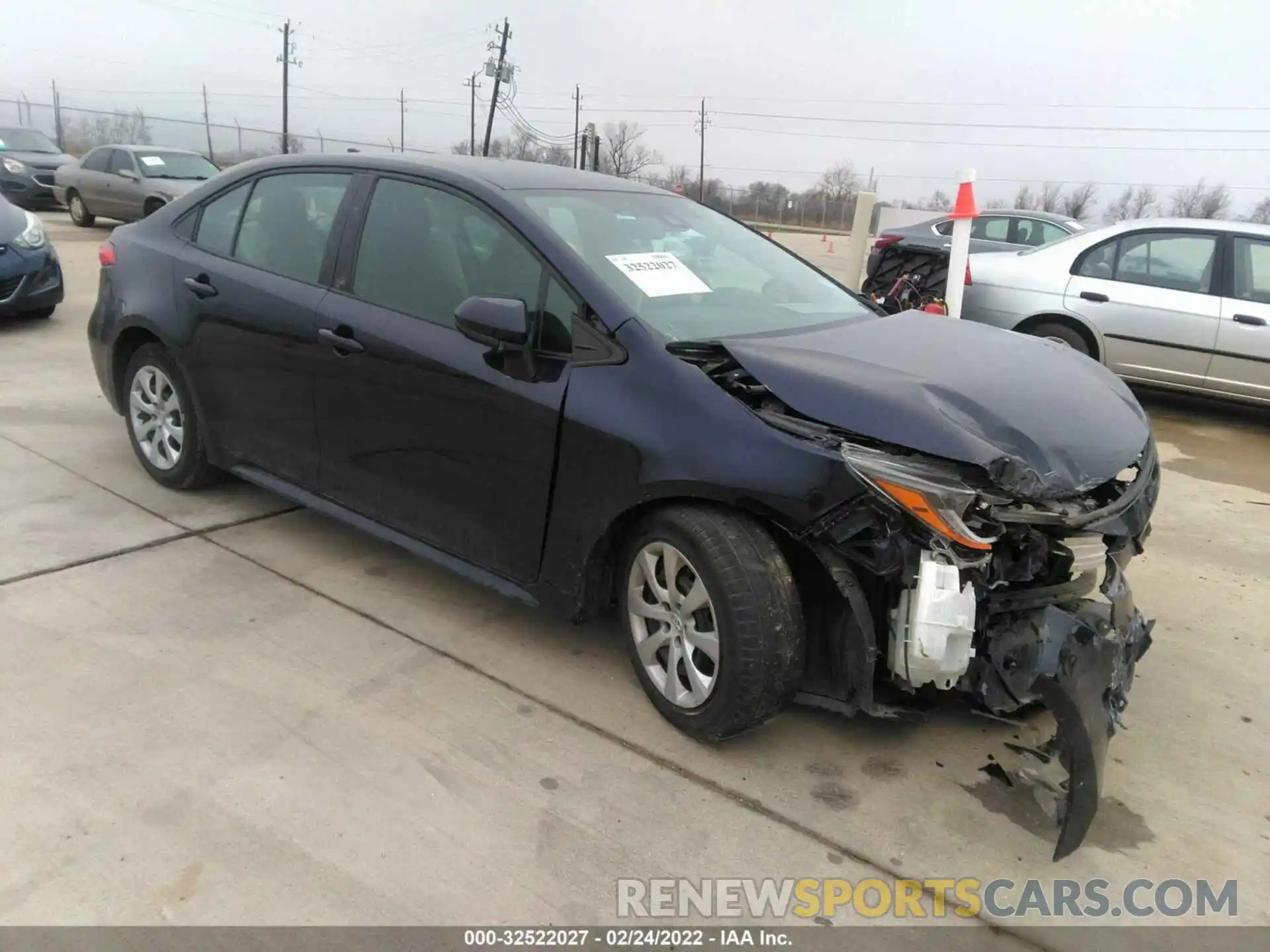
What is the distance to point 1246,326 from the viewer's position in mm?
6527

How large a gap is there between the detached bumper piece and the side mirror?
1.62 m

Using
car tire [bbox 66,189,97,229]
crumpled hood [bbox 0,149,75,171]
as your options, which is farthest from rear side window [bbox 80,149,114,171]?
crumpled hood [bbox 0,149,75,171]

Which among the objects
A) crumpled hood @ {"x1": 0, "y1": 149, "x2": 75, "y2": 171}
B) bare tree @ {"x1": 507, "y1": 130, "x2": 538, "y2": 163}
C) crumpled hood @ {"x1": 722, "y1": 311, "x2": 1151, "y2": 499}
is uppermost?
bare tree @ {"x1": 507, "y1": 130, "x2": 538, "y2": 163}

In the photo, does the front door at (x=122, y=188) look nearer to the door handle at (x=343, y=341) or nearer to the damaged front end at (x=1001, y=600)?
the door handle at (x=343, y=341)

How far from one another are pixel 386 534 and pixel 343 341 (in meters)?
0.73

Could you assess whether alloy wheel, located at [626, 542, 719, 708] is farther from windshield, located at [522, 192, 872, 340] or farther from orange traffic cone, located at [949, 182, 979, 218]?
orange traffic cone, located at [949, 182, 979, 218]

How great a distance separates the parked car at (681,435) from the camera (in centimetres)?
243

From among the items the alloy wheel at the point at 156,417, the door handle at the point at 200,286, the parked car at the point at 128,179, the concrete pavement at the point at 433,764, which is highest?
the parked car at the point at 128,179

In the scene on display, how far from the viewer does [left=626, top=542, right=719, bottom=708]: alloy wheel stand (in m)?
2.68

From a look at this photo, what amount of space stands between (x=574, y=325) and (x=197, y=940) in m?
1.89

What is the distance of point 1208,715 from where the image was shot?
3113 millimetres

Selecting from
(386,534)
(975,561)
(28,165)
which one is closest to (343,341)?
(386,534)

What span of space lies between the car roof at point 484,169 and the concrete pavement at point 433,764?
1.58 meters

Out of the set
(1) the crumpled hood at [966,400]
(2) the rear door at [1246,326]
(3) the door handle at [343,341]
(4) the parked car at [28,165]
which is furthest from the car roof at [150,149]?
(1) the crumpled hood at [966,400]
